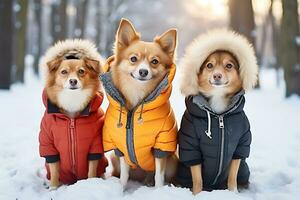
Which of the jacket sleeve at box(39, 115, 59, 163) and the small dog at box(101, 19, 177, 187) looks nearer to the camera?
the small dog at box(101, 19, 177, 187)

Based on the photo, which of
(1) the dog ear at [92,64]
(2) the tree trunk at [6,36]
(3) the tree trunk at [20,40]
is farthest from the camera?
(3) the tree trunk at [20,40]

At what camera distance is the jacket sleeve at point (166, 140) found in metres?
4.04

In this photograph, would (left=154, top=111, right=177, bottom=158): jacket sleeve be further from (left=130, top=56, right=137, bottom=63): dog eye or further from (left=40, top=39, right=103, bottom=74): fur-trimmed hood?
(left=40, top=39, right=103, bottom=74): fur-trimmed hood

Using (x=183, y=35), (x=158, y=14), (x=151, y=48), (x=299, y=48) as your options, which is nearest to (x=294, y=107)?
(x=299, y=48)

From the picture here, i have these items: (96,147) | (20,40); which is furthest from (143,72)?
(20,40)

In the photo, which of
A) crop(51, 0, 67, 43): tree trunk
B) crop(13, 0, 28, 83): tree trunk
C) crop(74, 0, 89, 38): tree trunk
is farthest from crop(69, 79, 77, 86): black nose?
crop(74, 0, 89, 38): tree trunk

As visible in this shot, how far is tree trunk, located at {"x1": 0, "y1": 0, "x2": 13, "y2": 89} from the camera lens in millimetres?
11227

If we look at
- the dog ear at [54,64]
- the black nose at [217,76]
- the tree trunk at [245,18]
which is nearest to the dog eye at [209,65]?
the black nose at [217,76]

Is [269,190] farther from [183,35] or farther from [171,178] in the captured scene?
[183,35]

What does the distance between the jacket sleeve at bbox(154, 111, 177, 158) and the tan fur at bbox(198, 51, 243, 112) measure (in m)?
0.47

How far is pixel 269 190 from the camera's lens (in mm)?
4324

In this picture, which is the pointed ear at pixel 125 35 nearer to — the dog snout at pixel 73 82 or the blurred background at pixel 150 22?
the dog snout at pixel 73 82

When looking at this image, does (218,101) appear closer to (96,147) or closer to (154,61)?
(154,61)

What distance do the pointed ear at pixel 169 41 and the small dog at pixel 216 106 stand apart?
0.27 metres
